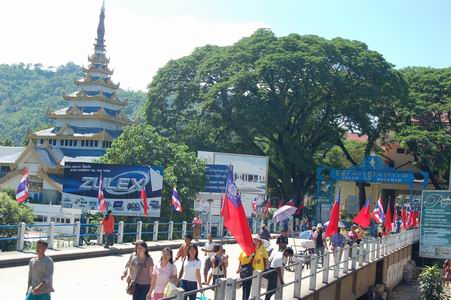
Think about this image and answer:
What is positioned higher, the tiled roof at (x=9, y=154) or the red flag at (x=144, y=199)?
the tiled roof at (x=9, y=154)

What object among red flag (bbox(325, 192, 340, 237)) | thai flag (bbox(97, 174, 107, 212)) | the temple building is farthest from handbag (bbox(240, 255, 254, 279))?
the temple building

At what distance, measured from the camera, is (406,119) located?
53.0 m

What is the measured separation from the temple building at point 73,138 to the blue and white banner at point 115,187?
77.8 ft

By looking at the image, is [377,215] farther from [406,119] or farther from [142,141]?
[406,119]

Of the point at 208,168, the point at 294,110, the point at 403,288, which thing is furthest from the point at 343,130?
the point at 403,288

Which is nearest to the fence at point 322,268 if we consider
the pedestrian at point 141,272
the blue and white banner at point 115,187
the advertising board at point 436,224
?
the pedestrian at point 141,272

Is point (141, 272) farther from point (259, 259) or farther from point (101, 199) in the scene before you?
point (101, 199)

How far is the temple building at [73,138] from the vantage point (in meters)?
52.4

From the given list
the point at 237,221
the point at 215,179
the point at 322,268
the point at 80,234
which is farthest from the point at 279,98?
the point at 237,221

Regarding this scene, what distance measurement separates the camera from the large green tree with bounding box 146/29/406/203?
45906 mm

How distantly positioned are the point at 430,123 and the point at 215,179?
24.5 meters

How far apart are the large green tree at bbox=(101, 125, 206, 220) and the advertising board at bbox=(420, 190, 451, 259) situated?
13.1 metres

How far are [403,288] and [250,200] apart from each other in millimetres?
11011

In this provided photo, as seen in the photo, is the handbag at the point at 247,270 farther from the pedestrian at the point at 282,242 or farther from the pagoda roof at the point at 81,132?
the pagoda roof at the point at 81,132
